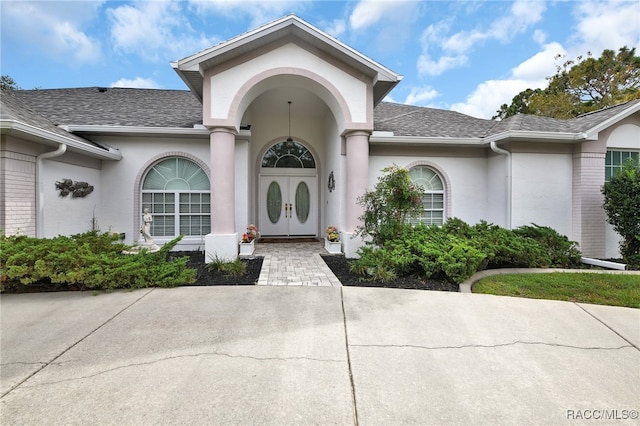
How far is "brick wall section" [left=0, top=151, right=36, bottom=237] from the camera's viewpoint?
19.1 ft

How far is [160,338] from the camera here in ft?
10.9

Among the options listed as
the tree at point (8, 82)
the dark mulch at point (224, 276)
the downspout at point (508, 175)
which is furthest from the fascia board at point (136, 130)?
the tree at point (8, 82)

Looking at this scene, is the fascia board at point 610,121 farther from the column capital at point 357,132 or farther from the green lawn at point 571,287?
the column capital at point 357,132

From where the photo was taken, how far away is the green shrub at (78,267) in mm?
4676

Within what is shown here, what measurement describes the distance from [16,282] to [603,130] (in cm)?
1413

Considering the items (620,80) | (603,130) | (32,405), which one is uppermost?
(620,80)

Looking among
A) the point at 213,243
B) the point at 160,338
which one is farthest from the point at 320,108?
the point at 160,338

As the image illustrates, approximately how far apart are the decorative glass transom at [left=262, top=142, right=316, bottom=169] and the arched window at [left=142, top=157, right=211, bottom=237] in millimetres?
2941

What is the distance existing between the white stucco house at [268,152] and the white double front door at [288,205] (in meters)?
0.09

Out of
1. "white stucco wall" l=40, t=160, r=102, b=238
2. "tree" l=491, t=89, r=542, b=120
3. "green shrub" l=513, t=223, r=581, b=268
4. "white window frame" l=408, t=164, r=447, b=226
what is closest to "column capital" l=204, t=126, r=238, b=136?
"white stucco wall" l=40, t=160, r=102, b=238

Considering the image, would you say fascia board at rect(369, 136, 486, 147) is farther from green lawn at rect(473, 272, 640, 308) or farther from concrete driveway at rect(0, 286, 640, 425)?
concrete driveway at rect(0, 286, 640, 425)

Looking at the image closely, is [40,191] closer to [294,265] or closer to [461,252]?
[294,265]

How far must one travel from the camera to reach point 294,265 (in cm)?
693

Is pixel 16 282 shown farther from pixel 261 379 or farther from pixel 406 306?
pixel 406 306
